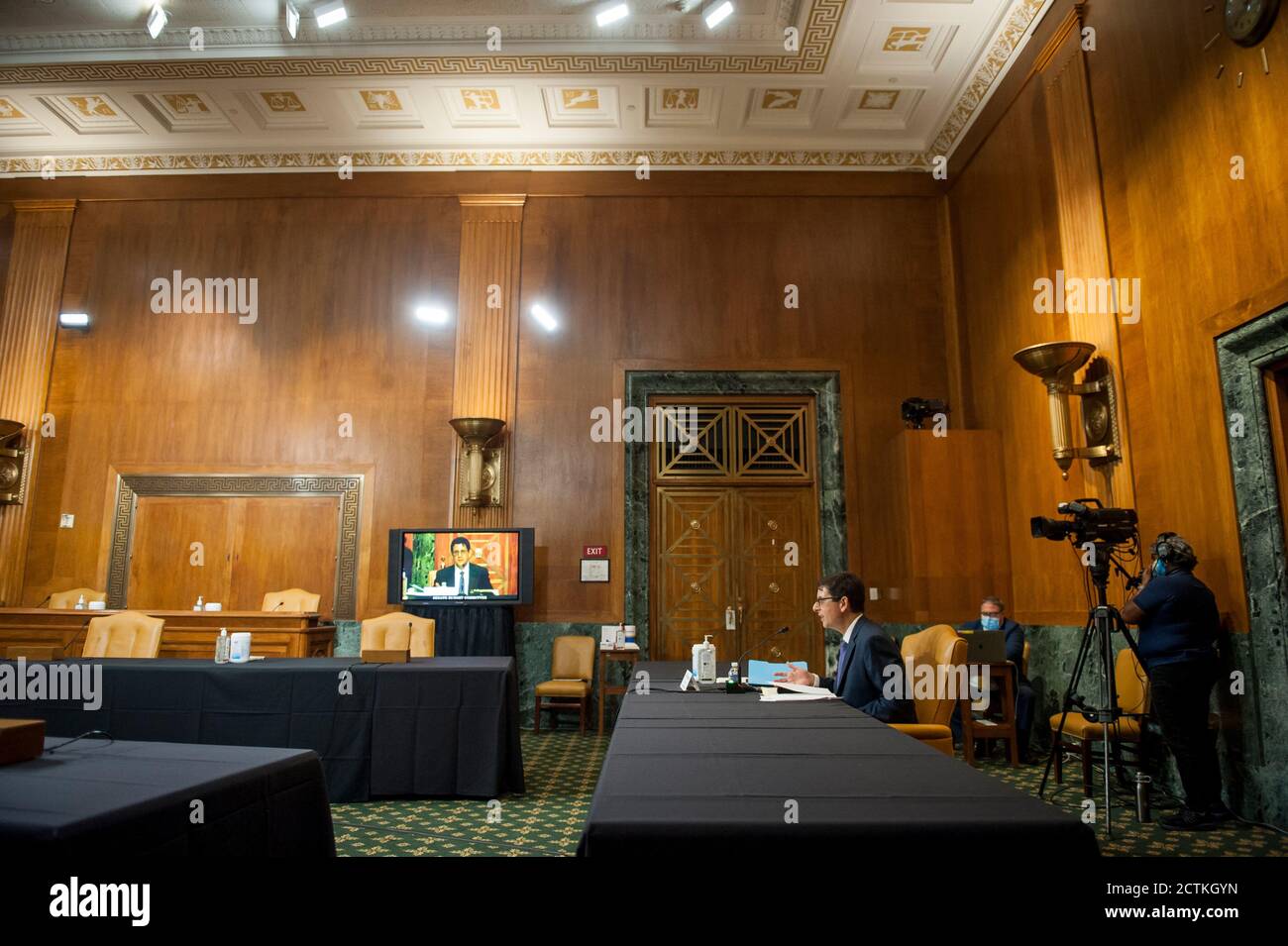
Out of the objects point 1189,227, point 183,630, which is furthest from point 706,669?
point 183,630

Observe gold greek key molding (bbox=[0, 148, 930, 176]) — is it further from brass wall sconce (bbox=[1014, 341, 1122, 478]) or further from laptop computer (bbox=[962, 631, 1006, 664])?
laptop computer (bbox=[962, 631, 1006, 664])

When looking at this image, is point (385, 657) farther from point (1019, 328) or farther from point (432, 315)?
point (1019, 328)

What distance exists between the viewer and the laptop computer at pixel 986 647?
583cm

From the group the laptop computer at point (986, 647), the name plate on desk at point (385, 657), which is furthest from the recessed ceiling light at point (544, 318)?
the laptop computer at point (986, 647)

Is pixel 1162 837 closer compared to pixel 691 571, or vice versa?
pixel 1162 837

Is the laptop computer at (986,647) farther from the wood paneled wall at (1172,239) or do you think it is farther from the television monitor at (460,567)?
the television monitor at (460,567)

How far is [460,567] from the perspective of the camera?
7.74m

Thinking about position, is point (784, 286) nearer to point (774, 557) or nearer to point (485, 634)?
point (774, 557)

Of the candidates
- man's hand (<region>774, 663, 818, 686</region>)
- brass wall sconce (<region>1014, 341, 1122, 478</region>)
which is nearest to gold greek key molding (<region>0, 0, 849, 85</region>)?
brass wall sconce (<region>1014, 341, 1122, 478</region>)

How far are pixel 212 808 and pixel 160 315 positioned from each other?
28.3ft

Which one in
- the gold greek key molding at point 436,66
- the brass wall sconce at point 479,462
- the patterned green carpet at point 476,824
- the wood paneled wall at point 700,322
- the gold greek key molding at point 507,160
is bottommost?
the patterned green carpet at point 476,824

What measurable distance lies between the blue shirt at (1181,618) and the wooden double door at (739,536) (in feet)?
13.3

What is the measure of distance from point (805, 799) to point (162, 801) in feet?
4.34
